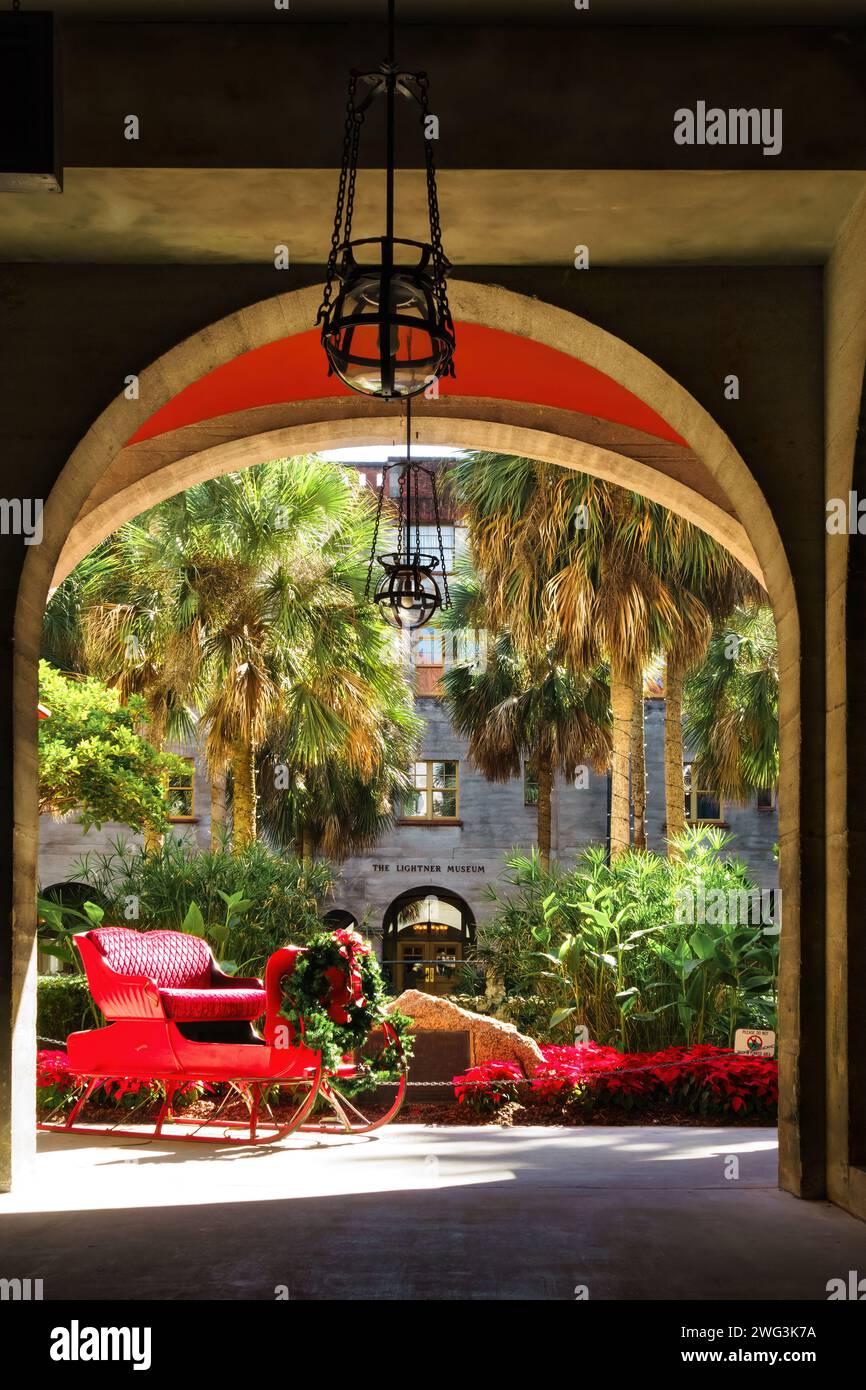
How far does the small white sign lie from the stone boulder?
5.56ft

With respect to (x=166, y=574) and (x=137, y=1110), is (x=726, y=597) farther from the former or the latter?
(x=137, y=1110)

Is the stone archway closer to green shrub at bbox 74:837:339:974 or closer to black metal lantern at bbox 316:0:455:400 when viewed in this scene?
black metal lantern at bbox 316:0:455:400

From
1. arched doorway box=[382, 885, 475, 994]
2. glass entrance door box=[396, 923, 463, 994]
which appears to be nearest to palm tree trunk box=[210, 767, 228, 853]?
glass entrance door box=[396, 923, 463, 994]

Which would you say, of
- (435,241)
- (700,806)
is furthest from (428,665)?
(435,241)

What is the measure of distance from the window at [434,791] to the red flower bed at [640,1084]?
1912 centimetres

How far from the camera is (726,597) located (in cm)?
1762

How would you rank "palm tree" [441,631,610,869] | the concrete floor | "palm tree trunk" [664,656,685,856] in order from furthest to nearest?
"palm tree" [441,631,610,869]
"palm tree trunk" [664,656,685,856]
the concrete floor

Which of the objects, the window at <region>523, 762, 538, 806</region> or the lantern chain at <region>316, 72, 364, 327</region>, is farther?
the window at <region>523, 762, 538, 806</region>

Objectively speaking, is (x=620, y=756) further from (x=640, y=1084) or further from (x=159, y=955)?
(x=159, y=955)

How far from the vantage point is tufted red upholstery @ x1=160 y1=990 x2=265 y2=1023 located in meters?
8.36

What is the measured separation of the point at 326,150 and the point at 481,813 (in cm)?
2438

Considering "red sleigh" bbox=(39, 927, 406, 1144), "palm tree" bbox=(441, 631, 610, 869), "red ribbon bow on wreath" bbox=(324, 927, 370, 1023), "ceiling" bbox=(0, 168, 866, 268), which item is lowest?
"red sleigh" bbox=(39, 927, 406, 1144)

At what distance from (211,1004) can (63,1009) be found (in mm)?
2973
